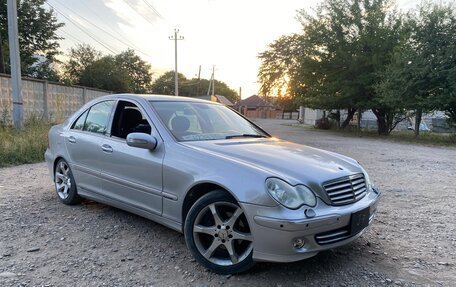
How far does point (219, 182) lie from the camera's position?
121 inches

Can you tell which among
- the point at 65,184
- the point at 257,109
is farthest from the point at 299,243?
the point at 257,109

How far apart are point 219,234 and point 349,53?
21362 mm

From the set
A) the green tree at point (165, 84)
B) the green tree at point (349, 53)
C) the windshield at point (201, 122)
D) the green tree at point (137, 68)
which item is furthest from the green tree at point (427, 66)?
the green tree at point (165, 84)

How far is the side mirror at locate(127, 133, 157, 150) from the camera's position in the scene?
362 centimetres

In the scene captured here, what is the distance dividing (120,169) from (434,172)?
760cm

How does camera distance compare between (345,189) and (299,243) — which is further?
(345,189)

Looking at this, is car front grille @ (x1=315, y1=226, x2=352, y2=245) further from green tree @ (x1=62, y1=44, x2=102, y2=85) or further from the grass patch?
green tree @ (x1=62, y1=44, x2=102, y2=85)

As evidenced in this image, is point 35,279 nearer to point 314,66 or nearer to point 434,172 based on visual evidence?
point 434,172

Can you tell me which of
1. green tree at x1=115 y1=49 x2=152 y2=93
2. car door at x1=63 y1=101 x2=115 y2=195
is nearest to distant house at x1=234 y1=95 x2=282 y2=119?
green tree at x1=115 y1=49 x2=152 y2=93

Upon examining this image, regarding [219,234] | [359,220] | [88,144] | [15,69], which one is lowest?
[219,234]

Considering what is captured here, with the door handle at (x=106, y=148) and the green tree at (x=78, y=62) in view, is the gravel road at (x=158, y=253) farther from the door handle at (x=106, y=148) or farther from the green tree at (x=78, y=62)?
the green tree at (x=78, y=62)

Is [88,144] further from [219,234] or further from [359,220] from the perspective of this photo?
[359,220]

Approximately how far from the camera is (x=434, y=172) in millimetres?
8602

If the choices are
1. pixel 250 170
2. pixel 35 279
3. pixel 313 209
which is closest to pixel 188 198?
pixel 250 170
